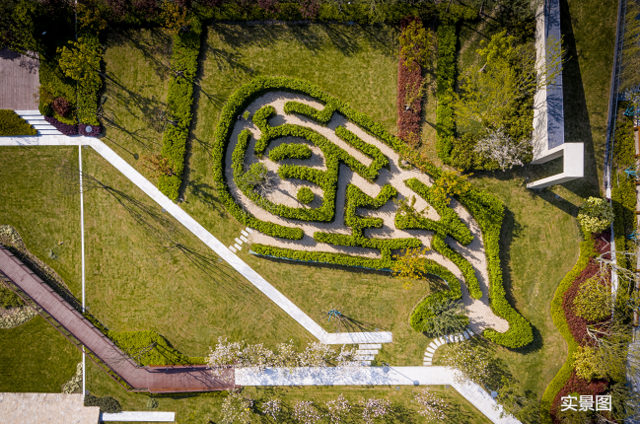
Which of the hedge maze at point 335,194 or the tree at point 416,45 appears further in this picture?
the hedge maze at point 335,194

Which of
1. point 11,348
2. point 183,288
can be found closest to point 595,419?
point 183,288

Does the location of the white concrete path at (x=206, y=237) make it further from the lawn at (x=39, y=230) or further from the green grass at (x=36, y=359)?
the green grass at (x=36, y=359)

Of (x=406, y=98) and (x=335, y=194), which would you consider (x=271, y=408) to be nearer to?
(x=335, y=194)

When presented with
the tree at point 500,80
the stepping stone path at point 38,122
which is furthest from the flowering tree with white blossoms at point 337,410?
the stepping stone path at point 38,122

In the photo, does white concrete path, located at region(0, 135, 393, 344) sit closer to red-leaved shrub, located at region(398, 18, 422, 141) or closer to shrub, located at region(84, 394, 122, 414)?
shrub, located at region(84, 394, 122, 414)

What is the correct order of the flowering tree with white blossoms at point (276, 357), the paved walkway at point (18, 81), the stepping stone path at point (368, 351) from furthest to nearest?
1. the paved walkway at point (18, 81)
2. the stepping stone path at point (368, 351)
3. the flowering tree with white blossoms at point (276, 357)
